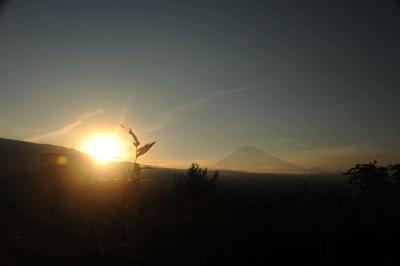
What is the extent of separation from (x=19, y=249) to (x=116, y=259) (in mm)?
5899

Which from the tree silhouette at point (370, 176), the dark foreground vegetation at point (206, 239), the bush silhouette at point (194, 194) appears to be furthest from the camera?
the tree silhouette at point (370, 176)

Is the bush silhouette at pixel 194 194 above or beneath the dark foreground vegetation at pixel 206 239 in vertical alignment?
above

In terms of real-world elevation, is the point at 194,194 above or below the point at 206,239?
above

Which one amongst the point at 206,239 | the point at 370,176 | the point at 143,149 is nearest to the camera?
the point at 143,149

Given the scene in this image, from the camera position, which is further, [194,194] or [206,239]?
[194,194]

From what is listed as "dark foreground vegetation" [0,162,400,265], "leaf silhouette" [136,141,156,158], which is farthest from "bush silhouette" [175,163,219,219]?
"leaf silhouette" [136,141,156,158]

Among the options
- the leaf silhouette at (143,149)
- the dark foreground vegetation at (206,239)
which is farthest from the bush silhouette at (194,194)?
the leaf silhouette at (143,149)

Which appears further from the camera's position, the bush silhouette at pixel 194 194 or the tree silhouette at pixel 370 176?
the tree silhouette at pixel 370 176

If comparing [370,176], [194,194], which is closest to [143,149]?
[194,194]

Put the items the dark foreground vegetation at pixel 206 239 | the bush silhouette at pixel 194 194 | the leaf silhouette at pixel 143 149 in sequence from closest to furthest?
1. the leaf silhouette at pixel 143 149
2. the dark foreground vegetation at pixel 206 239
3. the bush silhouette at pixel 194 194

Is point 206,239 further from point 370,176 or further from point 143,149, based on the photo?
point 370,176

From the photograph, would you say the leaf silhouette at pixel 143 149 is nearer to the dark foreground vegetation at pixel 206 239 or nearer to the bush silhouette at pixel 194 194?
the dark foreground vegetation at pixel 206 239

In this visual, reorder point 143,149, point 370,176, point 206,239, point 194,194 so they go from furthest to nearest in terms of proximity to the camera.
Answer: point 370,176
point 194,194
point 206,239
point 143,149

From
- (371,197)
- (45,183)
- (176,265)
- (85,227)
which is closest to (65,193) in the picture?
(45,183)
